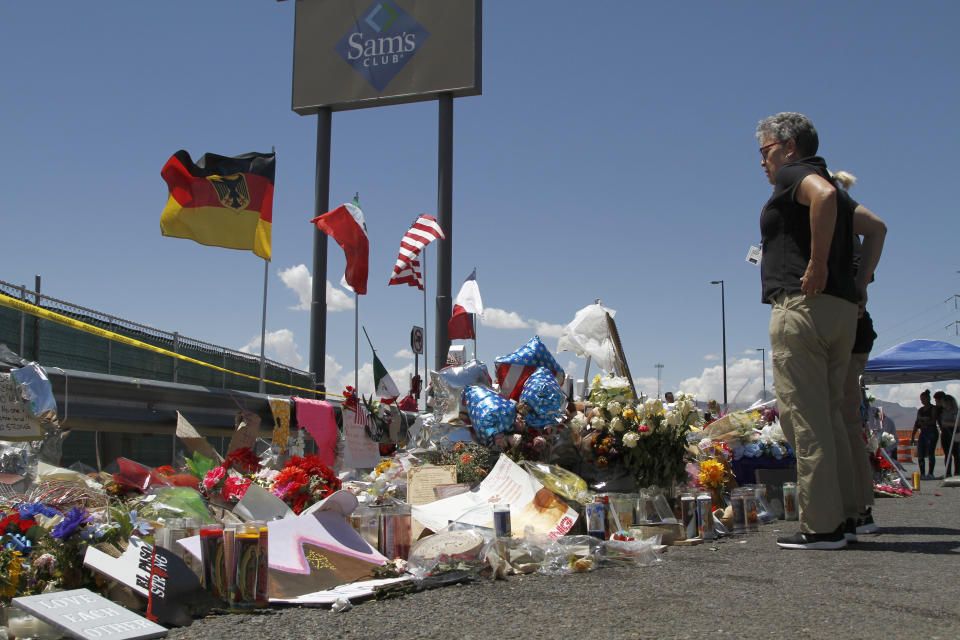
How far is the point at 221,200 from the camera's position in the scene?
10320 millimetres

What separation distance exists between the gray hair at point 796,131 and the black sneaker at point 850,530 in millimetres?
1864

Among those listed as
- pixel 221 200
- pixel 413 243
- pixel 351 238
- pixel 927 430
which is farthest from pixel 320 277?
pixel 927 430

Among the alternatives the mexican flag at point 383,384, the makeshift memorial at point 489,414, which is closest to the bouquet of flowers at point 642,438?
the makeshift memorial at point 489,414

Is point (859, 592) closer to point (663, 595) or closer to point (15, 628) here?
point (663, 595)

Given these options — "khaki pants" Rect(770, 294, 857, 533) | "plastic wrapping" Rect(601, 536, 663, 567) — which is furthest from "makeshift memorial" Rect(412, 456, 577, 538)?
"khaki pants" Rect(770, 294, 857, 533)

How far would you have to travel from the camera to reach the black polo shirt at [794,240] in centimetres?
369

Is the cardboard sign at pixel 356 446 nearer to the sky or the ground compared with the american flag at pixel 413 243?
nearer to the ground

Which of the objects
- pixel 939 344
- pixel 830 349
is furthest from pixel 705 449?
pixel 939 344

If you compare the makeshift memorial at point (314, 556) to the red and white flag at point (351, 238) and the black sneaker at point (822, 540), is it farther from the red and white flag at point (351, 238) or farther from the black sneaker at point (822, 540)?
the red and white flag at point (351, 238)

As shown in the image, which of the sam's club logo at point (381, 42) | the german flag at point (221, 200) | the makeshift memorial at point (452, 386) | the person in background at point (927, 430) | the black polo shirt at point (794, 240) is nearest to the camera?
the black polo shirt at point (794, 240)

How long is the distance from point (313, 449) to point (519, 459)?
451 centimetres

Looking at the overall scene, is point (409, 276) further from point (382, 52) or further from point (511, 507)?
point (511, 507)

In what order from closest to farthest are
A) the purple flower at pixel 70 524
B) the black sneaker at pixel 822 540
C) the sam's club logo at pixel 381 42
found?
the purple flower at pixel 70 524
the black sneaker at pixel 822 540
the sam's club logo at pixel 381 42

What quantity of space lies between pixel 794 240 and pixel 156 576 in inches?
124
